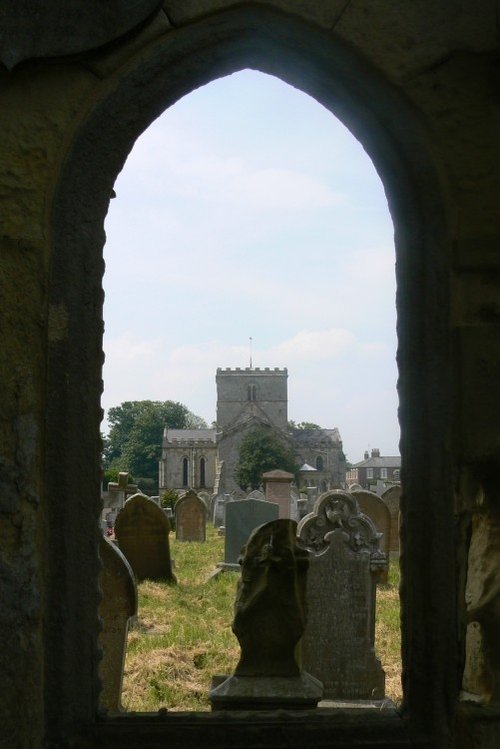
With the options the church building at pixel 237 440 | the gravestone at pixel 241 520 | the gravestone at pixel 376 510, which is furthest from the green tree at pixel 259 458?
the gravestone at pixel 376 510

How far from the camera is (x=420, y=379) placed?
2.25m

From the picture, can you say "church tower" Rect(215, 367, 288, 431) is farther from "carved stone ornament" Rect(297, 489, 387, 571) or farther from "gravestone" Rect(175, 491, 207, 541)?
"carved stone ornament" Rect(297, 489, 387, 571)

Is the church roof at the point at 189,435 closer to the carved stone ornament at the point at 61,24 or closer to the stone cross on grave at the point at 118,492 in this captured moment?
the stone cross on grave at the point at 118,492

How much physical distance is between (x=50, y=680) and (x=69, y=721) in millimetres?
114

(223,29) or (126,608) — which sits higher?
(223,29)

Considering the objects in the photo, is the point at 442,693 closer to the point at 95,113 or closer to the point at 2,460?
the point at 2,460

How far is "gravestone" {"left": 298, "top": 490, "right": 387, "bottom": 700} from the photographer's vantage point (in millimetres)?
5996

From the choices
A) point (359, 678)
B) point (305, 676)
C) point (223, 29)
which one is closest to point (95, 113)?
point (223, 29)

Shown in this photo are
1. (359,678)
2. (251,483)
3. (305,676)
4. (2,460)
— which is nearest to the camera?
(2,460)

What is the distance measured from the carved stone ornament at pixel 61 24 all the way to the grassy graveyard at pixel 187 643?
4.20 metres

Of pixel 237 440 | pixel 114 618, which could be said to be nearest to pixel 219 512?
pixel 114 618

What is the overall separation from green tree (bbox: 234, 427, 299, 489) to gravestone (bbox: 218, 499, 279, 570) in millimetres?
40962

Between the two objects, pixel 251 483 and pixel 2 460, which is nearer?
pixel 2 460

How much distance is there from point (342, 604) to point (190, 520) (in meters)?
12.0
